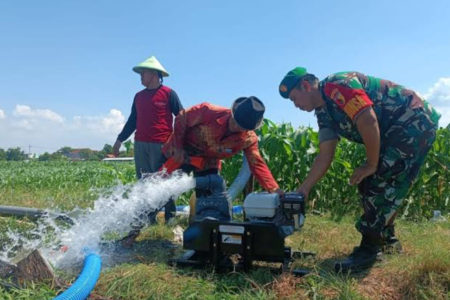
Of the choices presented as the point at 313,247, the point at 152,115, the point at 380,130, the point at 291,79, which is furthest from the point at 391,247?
the point at 152,115

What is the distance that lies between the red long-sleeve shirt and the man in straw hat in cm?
96

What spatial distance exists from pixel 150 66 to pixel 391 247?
3116mm

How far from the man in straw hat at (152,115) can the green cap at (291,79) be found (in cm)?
202

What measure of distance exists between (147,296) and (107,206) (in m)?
1.15

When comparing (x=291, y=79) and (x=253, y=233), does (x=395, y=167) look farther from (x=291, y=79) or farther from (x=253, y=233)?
(x=253, y=233)

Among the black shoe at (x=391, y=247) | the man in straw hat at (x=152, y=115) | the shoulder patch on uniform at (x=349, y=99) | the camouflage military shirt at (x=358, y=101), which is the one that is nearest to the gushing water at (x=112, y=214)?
the man in straw hat at (x=152, y=115)

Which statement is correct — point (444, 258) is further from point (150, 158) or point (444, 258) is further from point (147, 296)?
point (150, 158)

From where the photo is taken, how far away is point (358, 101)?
2.64m

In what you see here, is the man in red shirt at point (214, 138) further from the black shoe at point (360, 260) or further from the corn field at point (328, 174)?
the corn field at point (328, 174)


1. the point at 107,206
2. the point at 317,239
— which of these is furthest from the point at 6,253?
the point at 317,239

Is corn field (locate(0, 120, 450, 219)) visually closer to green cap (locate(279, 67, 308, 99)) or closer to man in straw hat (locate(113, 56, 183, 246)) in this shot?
man in straw hat (locate(113, 56, 183, 246))

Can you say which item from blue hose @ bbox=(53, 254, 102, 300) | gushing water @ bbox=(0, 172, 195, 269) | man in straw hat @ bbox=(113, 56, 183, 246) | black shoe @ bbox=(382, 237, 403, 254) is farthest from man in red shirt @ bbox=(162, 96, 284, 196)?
blue hose @ bbox=(53, 254, 102, 300)

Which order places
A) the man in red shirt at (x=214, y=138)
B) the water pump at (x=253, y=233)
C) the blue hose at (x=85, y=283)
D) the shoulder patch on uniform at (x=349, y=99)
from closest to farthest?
the blue hose at (x=85, y=283) → the shoulder patch on uniform at (x=349, y=99) → the water pump at (x=253, y=233) → the man in red shirt at (x=214, y=138)

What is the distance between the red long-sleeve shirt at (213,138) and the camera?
11.3 feet
